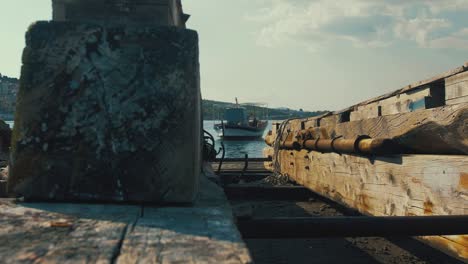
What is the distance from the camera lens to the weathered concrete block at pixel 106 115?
2.34 metres

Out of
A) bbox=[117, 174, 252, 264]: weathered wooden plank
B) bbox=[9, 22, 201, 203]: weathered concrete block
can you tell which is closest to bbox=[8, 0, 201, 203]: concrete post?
bbox=[9, 22, 201, 203]: weathered concrete block

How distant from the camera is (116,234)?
67.0 inches

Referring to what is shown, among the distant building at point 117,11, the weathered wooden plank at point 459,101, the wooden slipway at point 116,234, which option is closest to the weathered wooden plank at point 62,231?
the wooden slipway at point 116,234

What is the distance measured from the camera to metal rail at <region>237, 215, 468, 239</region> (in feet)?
7.80

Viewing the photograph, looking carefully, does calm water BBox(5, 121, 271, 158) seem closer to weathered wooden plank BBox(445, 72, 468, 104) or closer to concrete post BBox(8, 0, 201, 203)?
weathered wooden plank BBox(445, 72, 468, 104)

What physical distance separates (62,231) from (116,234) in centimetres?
22

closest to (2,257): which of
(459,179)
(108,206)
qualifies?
(108,206)

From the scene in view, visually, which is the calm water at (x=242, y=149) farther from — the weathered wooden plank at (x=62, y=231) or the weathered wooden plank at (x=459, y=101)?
the weathered wooden plank at (x=62, y=231)

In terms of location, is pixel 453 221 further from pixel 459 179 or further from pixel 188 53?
pixel 188 53

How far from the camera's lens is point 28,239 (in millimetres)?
1614

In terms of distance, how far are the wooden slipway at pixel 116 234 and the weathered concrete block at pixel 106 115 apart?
15cm

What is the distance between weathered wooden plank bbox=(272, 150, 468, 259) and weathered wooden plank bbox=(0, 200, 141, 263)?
1956 millimetres

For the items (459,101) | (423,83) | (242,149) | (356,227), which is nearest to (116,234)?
(356,227)

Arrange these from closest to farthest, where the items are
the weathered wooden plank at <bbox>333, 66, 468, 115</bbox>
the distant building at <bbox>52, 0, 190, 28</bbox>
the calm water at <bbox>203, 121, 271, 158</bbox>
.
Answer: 1. the weathered wooden plank at <bbox>333, 66, 468, 115</bbox>
2. the distant building at <bbox>52, 0, 190, 28</bbox>
3. the calm water at <bbox>203, 121, 271, 158</bbox>
